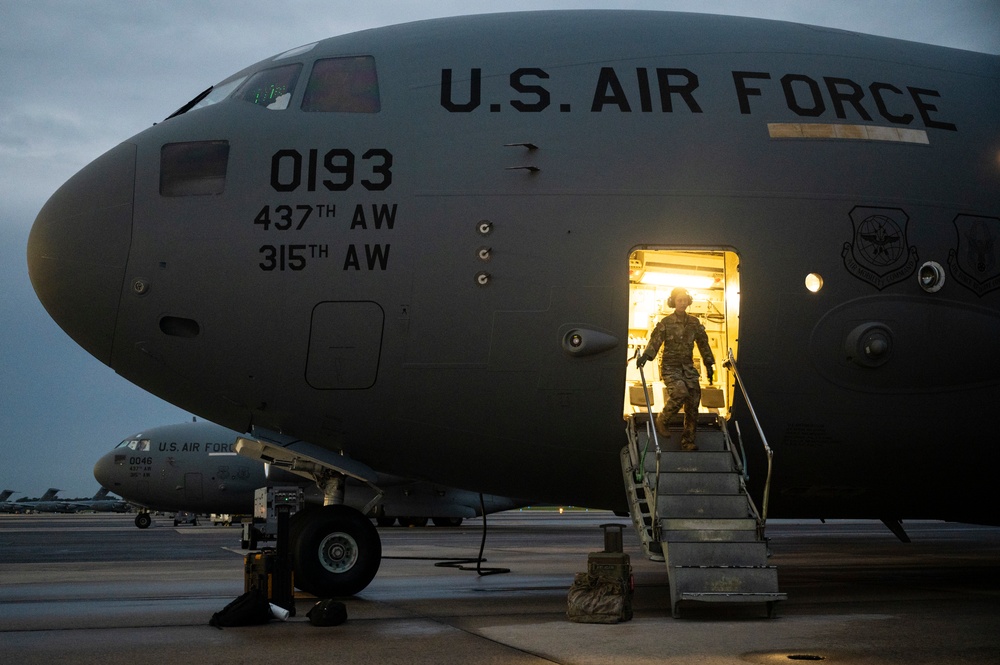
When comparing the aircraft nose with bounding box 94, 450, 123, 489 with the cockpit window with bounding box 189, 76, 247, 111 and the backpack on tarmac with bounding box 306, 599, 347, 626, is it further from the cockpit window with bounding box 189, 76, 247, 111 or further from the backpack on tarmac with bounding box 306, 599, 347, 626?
the backpack on tarmac with bounding box 306, 599, 347, 626

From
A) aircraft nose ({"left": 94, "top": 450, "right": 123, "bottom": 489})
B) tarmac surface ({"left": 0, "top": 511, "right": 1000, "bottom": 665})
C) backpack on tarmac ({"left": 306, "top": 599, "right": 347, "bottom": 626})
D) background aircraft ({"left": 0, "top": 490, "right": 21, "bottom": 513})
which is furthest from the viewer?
background aircraft ({"left": 0, "top": 490, "right": 21, "bottom": 513})

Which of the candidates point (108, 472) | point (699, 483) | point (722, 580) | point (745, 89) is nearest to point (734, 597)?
point (722, 580)

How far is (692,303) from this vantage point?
11.2 meters

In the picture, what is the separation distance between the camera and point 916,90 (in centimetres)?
1016

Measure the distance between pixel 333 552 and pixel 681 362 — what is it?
390 cm

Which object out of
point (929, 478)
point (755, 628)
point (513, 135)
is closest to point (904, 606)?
point (929, 478)

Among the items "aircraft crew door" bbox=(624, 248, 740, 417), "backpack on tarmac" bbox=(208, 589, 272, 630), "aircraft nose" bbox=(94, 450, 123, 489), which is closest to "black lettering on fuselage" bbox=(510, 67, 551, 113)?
"aircraft crew door" bbox=(624, 248, 740, 417)

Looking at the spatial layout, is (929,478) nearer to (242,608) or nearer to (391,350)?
(391,350)

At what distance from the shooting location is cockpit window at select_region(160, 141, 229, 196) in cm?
944

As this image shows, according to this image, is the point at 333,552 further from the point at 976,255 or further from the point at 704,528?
the point at 976,255

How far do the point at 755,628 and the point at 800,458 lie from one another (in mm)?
2478

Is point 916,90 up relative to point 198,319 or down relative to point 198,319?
up

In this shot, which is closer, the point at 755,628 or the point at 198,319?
the point at 755,628

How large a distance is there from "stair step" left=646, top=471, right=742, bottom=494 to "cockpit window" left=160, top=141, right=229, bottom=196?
16.7 ft
